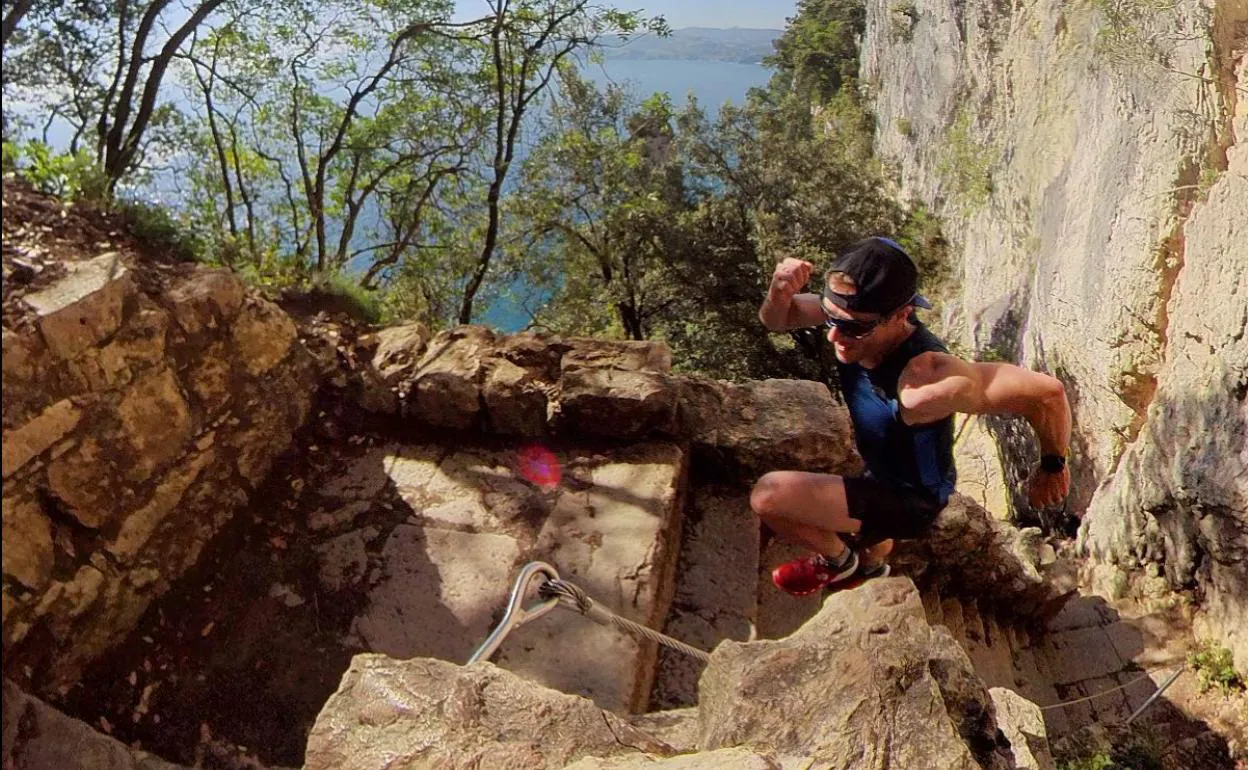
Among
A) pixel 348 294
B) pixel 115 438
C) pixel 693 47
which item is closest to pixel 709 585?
pixel 115 438

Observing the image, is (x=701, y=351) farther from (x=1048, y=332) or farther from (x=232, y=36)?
(x=232, y=36)

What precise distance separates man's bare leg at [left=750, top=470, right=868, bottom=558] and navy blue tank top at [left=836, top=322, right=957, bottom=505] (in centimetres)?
17

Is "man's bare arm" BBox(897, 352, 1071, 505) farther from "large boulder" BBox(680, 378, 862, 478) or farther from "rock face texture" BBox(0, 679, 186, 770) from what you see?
"rock face texture" BBox(0, 679, 186, 770)

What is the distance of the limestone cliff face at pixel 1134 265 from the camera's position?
482cm

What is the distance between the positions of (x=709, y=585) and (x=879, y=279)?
1645 millimetres

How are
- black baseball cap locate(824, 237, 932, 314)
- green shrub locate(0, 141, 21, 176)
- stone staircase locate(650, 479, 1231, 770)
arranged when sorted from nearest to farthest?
black baseball cap locate(824, 237, 932, 314) < green shrub locate(0, 141, 21, 176) < stone staircase locate(650, 479, 1231, 770)

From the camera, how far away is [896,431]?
8.46 ft

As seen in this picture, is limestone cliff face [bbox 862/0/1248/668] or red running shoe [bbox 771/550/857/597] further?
limestone cliff face [bbox 862/0/1248/668]

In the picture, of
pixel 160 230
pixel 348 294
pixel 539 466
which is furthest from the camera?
pixel 348 294

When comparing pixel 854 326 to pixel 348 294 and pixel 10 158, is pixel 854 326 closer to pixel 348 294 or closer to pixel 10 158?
pixel 10 158

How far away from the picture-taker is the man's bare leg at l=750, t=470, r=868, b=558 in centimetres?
278

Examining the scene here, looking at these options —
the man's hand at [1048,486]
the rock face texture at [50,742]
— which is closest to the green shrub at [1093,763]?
the man's hand at [1048,486]

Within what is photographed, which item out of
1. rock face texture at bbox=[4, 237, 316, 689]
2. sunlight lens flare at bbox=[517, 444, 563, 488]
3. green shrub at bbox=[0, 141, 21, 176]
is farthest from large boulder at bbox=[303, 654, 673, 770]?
green shrub at bbox=[0, 141, 21, 176]

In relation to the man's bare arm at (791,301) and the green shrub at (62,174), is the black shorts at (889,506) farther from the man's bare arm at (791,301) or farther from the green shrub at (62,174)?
the green shrub at (62,174)
